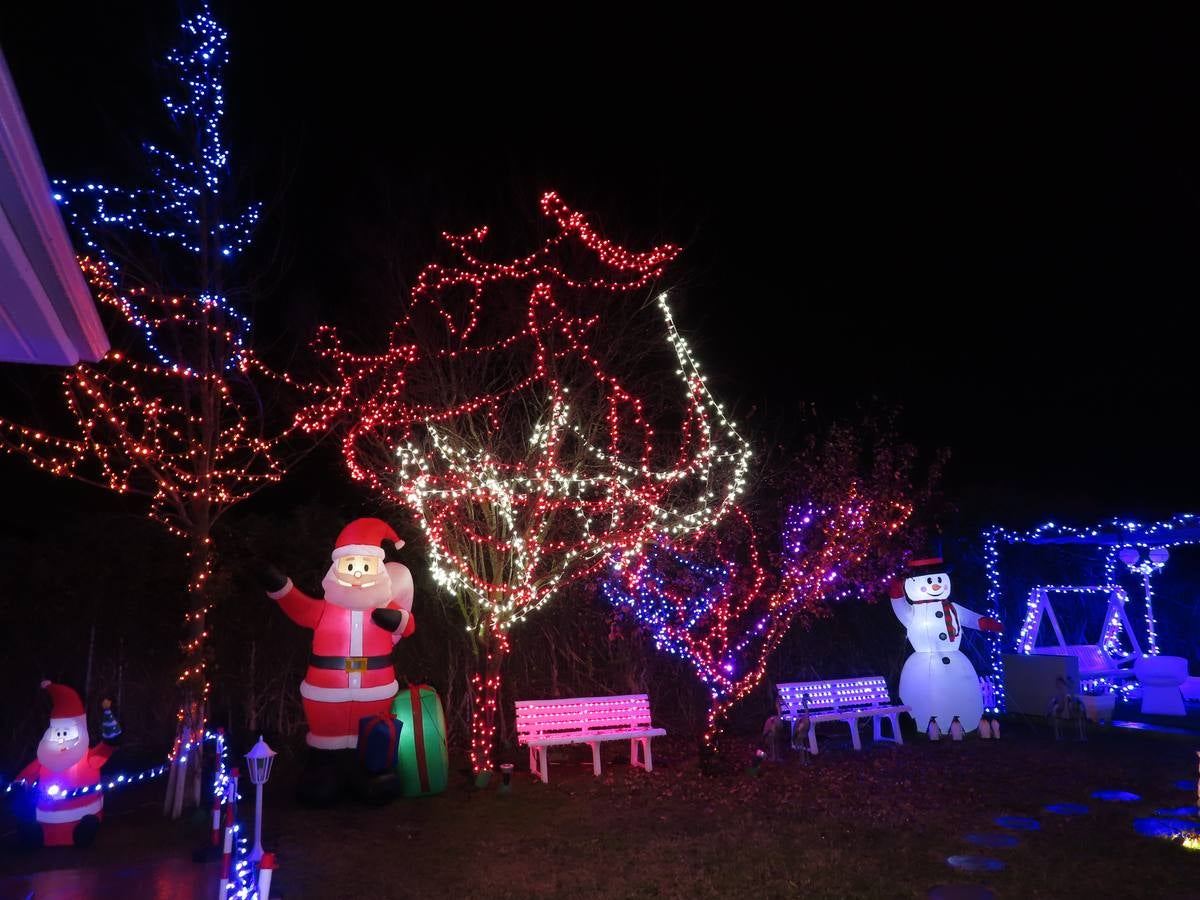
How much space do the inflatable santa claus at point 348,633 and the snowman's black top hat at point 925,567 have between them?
6457 millimetres

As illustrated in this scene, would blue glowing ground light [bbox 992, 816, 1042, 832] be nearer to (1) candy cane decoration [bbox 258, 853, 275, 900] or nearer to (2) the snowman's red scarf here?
(2) the snowman's red scarf

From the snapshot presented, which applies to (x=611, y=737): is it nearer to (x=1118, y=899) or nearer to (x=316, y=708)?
(x=316, y=708)

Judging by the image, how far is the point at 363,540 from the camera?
8.20 meters

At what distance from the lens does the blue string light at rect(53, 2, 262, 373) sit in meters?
7.92

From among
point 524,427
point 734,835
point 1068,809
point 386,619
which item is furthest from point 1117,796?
point 524,427

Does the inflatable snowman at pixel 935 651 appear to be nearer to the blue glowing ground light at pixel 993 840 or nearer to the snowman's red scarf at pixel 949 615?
the snowman's red scarf at pixel 949 615

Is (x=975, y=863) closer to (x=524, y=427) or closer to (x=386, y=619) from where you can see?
(x=386, y=619)

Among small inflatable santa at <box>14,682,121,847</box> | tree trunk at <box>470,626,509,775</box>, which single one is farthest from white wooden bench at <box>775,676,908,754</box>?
small inflatable santa at <box>14,682,121,847</box>

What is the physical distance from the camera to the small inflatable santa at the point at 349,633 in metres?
7.81

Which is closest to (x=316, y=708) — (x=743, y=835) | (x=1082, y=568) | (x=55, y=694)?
(x=55, y=694)

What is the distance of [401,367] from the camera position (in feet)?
30.5

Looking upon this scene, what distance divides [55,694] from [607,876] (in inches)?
173

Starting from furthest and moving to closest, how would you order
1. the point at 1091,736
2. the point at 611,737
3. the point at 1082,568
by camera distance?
the point at 1082,568, the point at 1091,736, the point at 611,737

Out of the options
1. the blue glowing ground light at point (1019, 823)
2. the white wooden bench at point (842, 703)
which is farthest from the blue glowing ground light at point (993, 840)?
the white wooden bench at point (842, 703)
